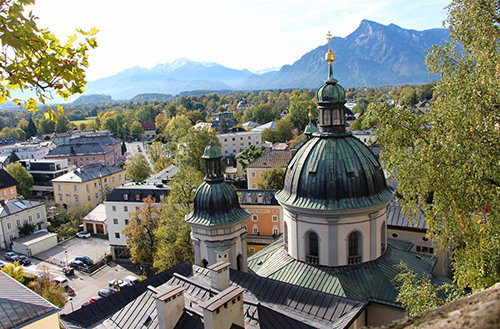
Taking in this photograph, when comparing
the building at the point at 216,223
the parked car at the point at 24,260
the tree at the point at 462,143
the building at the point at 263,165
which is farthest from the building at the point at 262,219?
the tree at the point at 462,143

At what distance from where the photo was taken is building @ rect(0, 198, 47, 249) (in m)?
49.8

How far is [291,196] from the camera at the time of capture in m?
20.5

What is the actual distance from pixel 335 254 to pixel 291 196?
12.1ft

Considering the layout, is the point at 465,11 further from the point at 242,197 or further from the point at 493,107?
the point at 242,197

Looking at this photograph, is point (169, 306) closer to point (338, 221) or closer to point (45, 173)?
point (338, 221)

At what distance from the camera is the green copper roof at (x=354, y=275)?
1844 cm

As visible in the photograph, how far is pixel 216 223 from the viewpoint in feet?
68.3

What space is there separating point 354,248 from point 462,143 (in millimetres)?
11788

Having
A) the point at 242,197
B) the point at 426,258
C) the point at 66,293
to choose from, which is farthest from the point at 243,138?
the point at 426,258

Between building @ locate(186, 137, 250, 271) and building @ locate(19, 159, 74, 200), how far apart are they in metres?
60.7

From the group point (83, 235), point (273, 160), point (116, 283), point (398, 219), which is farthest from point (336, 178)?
point (83, 235)

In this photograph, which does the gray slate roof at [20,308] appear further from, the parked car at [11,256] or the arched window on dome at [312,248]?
the parked car at [11,256]

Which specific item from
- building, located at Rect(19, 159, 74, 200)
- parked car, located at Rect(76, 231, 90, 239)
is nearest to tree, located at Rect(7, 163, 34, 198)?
building, located at Rect(19, 159, 74, 200)

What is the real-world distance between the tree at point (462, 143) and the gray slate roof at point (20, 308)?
34.6 ft
